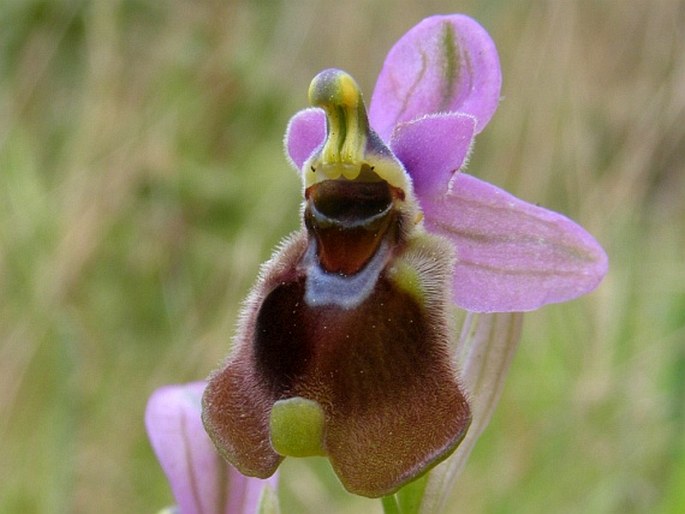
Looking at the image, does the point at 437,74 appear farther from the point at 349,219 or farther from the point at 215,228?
the point at 215,228

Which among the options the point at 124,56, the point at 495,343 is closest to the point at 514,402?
the point at 124,56

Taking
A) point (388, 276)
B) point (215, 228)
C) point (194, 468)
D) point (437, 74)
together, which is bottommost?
point (215, 228)

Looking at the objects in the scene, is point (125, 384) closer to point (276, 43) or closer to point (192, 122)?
point (192, 122)

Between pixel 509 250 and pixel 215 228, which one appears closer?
pixel 509 250

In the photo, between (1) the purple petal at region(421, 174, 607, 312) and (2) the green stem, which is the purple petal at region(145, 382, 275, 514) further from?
(1) the purple petal at region(421, 174, 607, 312)

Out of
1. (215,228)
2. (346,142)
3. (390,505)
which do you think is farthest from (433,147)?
(215,228)

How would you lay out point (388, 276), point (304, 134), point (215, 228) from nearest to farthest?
1. point (388, 276)
2. point (304, 134)
3. point (215, 228)

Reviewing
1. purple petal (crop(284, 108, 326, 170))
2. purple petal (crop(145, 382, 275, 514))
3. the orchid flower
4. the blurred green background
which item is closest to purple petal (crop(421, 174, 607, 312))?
the orchid flower
